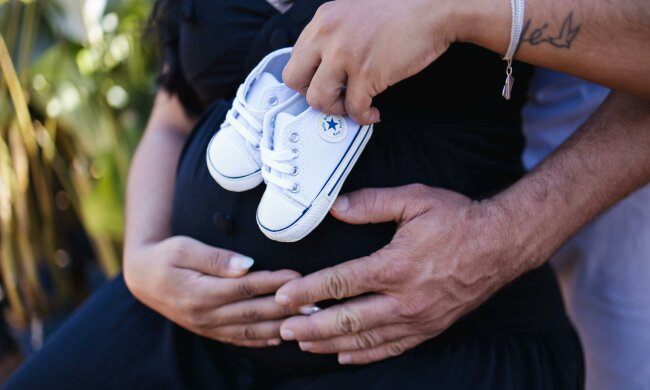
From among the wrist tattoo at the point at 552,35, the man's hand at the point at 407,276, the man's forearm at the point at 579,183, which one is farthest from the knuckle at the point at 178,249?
the wrist tattoo at the point at 552,35

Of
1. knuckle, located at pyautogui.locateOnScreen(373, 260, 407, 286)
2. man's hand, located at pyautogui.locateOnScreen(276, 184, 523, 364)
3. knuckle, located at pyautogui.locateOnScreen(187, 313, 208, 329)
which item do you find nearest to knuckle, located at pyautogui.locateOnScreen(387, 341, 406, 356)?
man's hand, located at pyautogui.locateOnScreen(276, 184, 523, 364)

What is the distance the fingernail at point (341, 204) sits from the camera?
2.93 ft

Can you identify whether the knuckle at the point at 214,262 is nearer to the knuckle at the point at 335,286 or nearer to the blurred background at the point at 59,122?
the knuckle at the point at 335,286

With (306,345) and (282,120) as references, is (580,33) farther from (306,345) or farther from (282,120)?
(306,345)

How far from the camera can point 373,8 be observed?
802 mm

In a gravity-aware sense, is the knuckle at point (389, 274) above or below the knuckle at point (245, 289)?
above

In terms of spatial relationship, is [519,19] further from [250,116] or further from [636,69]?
[250,116]

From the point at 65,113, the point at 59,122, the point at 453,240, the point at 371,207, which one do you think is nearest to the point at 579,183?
the point at 453,240

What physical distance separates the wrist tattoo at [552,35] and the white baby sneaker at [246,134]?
36cm

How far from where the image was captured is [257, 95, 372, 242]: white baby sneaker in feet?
2.78

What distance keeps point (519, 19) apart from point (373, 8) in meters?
0.20

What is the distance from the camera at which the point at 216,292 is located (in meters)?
0.98

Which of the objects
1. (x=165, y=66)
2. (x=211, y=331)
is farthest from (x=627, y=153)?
(x=165, y=66)

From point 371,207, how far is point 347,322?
7.1 inches
